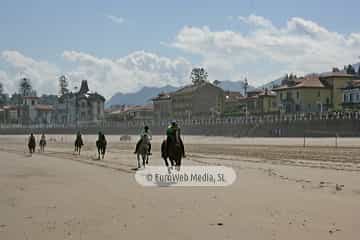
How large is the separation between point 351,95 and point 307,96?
951 cm

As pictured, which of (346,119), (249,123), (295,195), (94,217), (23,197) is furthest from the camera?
(249,123)

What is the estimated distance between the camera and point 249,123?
246ft

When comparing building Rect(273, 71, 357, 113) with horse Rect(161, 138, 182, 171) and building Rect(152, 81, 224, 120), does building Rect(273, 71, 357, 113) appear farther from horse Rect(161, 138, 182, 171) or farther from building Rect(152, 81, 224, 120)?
horse Rect(161, 138, 182, 171)

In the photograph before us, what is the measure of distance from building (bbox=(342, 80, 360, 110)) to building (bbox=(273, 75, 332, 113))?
21.1ft

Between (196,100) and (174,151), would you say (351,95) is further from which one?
(174,151)

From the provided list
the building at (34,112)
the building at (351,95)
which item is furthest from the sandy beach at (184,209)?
the building at (34,112)

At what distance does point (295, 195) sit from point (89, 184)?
6265mm

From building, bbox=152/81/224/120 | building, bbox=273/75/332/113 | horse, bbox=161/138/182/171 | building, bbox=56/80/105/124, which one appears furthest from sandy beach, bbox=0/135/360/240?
building, bbox=56/80/105/124

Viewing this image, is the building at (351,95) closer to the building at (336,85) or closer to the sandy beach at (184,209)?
the building at (336,85)

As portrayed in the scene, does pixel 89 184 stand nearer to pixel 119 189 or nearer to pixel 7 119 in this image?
pixel 119 189

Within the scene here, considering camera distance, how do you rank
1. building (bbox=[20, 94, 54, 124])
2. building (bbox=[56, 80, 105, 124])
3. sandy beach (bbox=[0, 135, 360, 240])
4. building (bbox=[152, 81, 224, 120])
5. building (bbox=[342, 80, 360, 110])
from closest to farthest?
sandy beach (bbox=[0, 135, 360, 240]) → building (bbox=[342, 80, 360, 110]) → building (bbox=[152, 81, 224, 120]) → building (bbox=[56, 80, 105, 124]) → building (bbox=[20, 94, 54, 124])

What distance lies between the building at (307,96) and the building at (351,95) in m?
6.43

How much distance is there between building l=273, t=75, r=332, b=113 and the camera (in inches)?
3472

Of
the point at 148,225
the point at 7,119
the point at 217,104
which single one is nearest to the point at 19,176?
the point at 148,225
